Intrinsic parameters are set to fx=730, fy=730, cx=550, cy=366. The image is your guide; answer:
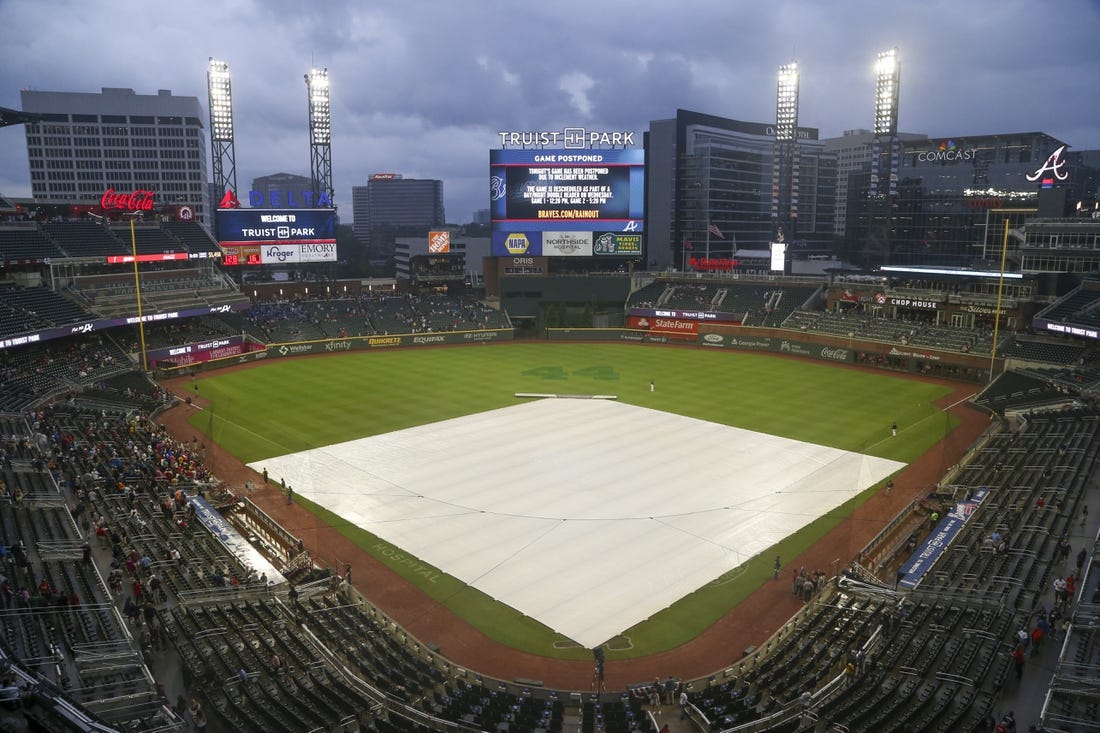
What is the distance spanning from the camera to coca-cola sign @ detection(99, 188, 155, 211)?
61.1 metres

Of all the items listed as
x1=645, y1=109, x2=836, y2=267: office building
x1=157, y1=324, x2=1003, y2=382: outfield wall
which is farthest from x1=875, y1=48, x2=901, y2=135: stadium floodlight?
x1=645, y1=109, x2=836, y2=267: office building

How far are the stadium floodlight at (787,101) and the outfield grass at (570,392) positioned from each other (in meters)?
27.3

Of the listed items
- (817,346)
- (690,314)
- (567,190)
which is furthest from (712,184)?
(817,346)

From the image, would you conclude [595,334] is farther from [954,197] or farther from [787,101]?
[954,197]

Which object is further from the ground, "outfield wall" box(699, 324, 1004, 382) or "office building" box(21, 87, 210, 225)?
"office building" box(21, 87, 210, 225)

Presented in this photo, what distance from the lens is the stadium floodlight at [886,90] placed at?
72.4 m

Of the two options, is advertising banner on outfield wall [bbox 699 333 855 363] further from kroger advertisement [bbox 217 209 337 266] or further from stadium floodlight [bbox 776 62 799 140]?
kroger advertisement [bbox 217 209 337 266]

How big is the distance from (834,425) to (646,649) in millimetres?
25889

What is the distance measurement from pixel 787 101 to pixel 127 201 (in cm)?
6473

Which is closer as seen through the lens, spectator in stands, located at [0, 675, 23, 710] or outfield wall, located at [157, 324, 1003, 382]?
spectator in stands, located at [0, 675, 23, 710]

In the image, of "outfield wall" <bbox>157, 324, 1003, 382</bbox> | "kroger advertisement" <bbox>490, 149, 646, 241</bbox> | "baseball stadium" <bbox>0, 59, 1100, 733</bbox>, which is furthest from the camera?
"kroger advertisement" <bbox>490, 149, 646, 241</bbox>

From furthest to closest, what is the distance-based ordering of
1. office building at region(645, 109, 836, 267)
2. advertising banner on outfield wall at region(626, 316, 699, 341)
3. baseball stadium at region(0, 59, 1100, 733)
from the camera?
1. office building at region(645, 109, 836, 267)
2. advertising banner on outfield wall at region(626, 316, 699, 341)
3. baseball stadium at region(0, 59, 1100, 733)

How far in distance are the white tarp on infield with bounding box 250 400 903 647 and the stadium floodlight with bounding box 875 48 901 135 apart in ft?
167

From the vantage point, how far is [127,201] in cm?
6181
